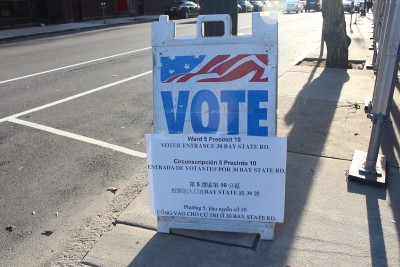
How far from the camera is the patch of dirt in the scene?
1010 cm

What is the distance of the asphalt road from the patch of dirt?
0.59 metres

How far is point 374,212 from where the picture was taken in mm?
3338

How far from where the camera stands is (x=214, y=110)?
2.94 m

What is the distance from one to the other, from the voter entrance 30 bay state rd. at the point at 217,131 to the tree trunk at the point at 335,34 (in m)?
7.64

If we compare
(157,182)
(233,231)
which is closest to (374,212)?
(233,231)

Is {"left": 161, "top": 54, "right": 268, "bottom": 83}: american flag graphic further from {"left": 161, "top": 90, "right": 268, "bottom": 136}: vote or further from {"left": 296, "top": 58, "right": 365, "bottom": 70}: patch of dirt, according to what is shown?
{"left": 296, "top": 58, "right": 365, "bottom": 70}: patch of dirt

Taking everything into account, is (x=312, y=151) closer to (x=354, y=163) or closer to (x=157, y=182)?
(x=354, y=163)

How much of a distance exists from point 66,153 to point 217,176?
2646 mm

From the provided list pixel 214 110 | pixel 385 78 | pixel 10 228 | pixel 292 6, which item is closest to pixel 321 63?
pixel 385 78

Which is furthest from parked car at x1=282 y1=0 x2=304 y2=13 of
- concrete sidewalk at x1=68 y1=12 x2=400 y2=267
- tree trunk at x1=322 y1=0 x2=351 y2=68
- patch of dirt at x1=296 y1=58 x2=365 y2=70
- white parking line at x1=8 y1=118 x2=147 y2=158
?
concrete sidewalk at x1=68 y1=12 x2=400 y2=267

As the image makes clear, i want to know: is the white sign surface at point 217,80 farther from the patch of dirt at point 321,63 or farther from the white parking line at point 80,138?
the patch of dirt at point 321,63

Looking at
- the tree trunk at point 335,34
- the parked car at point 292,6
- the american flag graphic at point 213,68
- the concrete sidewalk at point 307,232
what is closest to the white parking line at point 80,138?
the concrete sidewalk at point 307,232

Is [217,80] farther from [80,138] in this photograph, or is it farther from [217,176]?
[80,138]

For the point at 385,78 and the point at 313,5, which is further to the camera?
the point at 313,5
